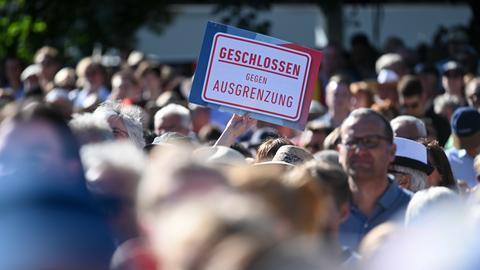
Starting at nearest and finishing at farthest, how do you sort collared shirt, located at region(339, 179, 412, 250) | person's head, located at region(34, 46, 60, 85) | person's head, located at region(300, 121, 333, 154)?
collared shirt, located at region(339, 179, 412, 250) < person's head, located at region(300, 121, 333, 154) < person's head, located at region(34, 46, 60, 85)

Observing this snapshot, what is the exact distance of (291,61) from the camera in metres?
8.11

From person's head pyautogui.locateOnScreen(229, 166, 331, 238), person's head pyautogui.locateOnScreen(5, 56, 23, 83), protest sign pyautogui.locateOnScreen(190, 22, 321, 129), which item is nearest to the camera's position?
person's head pyautogui.locateOnScreen(229, 166, 331, 238)

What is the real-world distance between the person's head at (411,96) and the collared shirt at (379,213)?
16.2 feet

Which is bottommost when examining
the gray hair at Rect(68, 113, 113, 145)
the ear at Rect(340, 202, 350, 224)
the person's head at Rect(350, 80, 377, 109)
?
the person's head at Rect(350, 80, 377, 109)

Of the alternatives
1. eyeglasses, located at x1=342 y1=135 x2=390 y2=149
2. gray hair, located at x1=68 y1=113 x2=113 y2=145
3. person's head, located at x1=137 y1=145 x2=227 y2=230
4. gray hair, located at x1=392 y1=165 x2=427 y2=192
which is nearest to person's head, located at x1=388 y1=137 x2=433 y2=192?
gray hair, located at x1=392 y1=165 x2=427 y2=192

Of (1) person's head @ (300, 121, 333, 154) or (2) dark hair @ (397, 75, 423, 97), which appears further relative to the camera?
(2) dark hair @ (397, 75, 423, 97)

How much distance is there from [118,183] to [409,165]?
2.87 metres

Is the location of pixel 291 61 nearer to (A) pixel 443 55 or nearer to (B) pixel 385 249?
(B) pixel 385 249

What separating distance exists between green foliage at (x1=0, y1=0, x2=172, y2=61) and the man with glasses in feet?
31.5

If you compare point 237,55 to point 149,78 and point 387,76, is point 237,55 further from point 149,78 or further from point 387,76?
point 149,78

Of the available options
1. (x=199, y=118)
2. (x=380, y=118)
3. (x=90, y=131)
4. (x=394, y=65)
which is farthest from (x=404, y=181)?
(x=394, y=65)

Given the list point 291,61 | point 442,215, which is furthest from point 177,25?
point 442,215

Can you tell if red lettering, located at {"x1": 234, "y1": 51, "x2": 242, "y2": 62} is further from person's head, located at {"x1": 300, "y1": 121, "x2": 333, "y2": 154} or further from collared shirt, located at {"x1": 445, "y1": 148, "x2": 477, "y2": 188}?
person's head, located at {"x1": 300, "y1": 121, "x2": 333, "y2": 154}

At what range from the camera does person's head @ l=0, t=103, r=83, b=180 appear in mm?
4938
